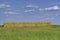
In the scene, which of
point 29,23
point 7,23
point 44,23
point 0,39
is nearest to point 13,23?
point 7,23

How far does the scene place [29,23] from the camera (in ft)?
182

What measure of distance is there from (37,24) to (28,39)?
36.0 metres

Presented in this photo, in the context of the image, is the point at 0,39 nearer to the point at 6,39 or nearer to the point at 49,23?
the point at 6,39

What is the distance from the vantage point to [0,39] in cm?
2052

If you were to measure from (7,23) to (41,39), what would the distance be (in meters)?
35.3

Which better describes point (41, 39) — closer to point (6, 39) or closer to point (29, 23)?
point (6, 39)

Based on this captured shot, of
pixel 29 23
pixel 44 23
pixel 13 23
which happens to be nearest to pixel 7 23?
pixel 13 23

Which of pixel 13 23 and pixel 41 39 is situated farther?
pixel 13 23

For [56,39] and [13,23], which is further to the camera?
[13,23]

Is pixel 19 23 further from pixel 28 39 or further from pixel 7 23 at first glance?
pixel 28 39

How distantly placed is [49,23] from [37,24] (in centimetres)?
416

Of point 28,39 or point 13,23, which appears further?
point 13,23

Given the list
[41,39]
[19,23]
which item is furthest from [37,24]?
[41,39]

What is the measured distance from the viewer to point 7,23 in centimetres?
5497
